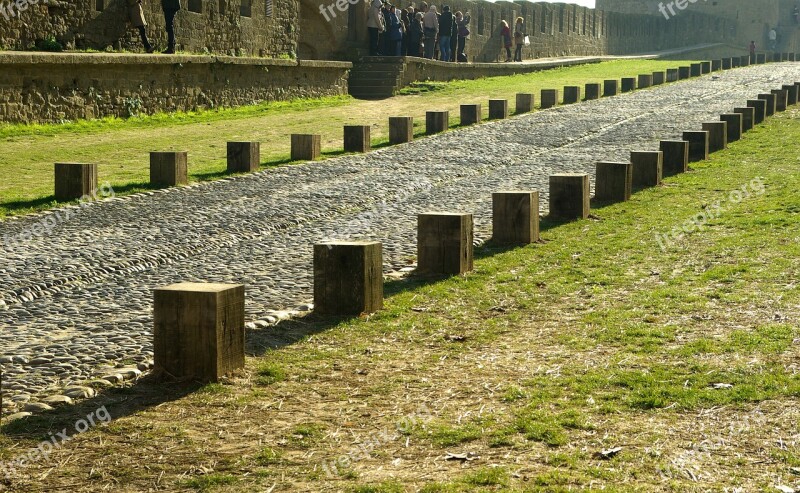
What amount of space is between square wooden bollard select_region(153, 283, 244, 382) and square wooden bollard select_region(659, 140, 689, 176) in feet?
28.9

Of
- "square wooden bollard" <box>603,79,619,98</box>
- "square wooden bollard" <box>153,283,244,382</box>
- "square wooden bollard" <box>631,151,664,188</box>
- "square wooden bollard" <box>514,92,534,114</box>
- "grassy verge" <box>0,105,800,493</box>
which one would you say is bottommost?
"grassy verge" <box>0,105,800,493</box>

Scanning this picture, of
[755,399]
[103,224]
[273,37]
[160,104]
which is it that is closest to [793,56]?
[273,37]

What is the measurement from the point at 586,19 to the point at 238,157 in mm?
41277

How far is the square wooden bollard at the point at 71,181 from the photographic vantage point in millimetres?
11844

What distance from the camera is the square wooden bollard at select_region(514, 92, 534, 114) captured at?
2261cm

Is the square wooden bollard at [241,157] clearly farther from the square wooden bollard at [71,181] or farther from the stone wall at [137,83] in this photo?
the stone wall at [137,83]

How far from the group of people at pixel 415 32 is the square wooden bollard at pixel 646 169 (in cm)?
1867

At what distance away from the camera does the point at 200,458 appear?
459cm

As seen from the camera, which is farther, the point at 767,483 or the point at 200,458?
the point at 200,458

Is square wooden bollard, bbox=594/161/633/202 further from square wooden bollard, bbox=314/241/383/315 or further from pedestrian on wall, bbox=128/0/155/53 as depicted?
pedestrian on wall, bbox=128/0/155/53

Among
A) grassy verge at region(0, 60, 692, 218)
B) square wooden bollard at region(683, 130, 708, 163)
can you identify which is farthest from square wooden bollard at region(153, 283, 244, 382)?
square wooden bollard at region(683, 130, 708, 163)

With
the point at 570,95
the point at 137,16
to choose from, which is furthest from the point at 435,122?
the point at 570,95

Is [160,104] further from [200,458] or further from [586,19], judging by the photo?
[586,19]

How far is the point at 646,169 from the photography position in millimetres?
12523
